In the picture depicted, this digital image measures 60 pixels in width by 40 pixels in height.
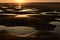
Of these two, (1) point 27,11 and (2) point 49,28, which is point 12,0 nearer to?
(1) point 27,11

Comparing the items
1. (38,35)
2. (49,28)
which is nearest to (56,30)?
(49,28)

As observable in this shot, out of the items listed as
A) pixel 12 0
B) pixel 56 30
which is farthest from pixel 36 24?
pixel 12 0

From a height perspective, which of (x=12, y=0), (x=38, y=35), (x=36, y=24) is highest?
(x=12, y=0)

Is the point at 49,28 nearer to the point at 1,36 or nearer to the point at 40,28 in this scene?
the point at 40,28

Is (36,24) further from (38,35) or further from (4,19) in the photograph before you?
(4,19)

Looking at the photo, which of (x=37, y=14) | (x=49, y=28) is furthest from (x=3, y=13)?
(x=49, y=28)

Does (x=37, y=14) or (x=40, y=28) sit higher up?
(x=37, y=14)

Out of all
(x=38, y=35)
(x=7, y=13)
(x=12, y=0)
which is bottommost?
(x=38, y=35)

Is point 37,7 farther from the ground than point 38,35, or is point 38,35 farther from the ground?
point 37,7
